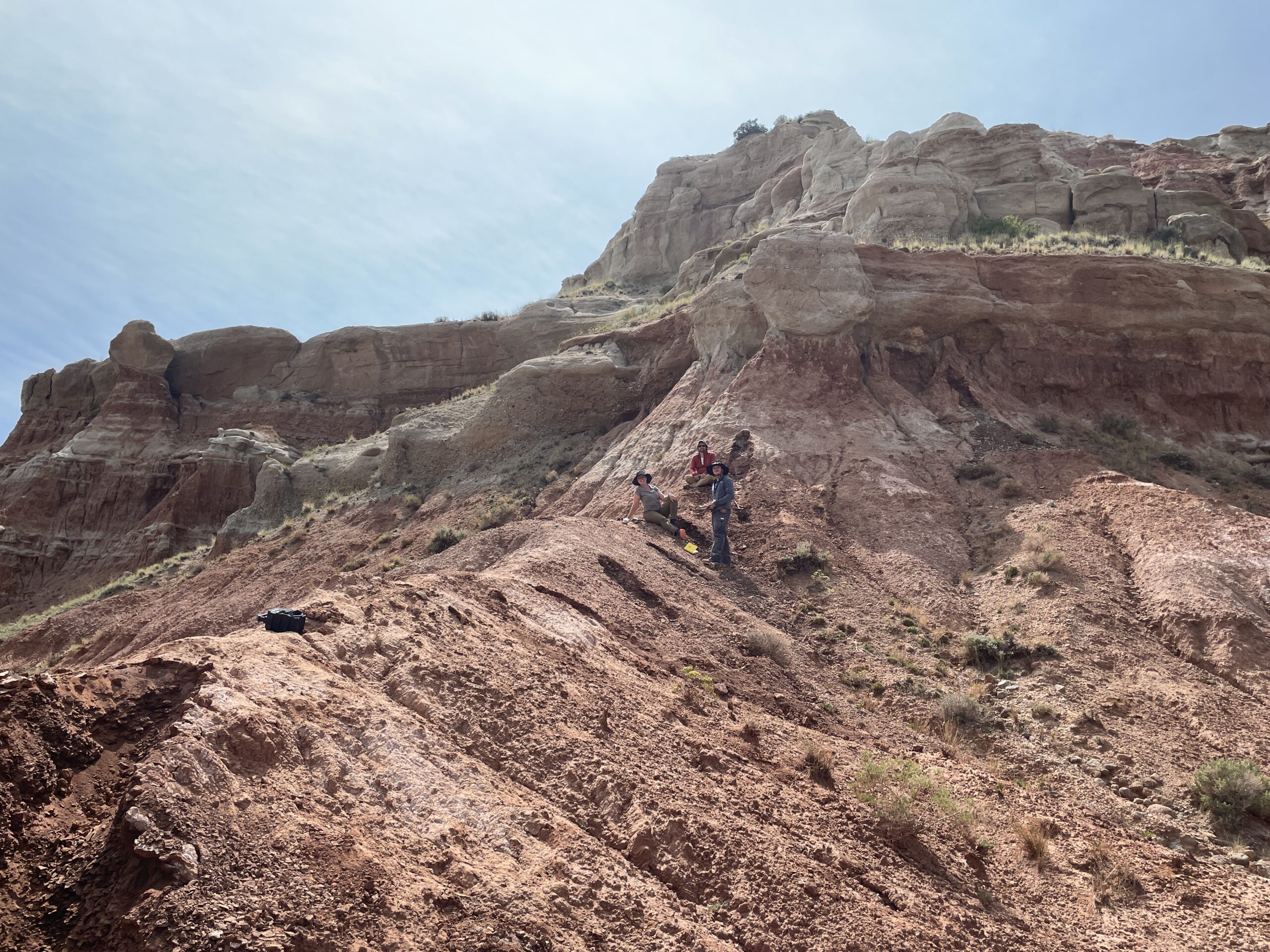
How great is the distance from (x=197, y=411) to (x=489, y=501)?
2195 cm

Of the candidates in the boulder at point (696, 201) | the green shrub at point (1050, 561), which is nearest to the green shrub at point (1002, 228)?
the green shrub at point (1050, 561)

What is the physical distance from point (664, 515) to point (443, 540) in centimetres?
607

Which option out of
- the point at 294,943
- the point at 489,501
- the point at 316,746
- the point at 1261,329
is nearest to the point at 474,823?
the point at 316,746

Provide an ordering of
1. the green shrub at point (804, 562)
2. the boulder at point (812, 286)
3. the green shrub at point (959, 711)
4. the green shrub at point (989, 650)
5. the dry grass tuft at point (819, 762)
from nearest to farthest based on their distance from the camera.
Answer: the dry grass tuft at point (819, 762)
the green shrub at point (959, 711)
the green shrub at point (989, 650)
the green shrub at point (804, 562)
the boulder at point (812, 286)

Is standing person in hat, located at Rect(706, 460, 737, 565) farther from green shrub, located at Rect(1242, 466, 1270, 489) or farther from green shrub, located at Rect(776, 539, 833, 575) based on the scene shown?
green shrub, located at Rect(1242, 466, 1270, 489)

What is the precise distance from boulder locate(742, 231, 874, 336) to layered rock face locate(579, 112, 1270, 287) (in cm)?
480

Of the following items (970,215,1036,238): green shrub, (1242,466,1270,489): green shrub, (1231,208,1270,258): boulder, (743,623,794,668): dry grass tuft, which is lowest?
(743,623,794,668): dry grass tuft

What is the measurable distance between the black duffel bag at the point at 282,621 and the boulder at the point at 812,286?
1410 centimetres

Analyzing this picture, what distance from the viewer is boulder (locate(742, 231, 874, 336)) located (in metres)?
18.2

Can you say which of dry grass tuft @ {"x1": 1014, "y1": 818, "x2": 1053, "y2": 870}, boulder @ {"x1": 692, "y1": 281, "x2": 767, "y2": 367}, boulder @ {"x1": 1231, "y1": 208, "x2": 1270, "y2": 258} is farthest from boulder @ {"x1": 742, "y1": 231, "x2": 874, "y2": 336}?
boulder @ {"x1": 1231, "y1": 208, "x2": 1270, "y2": 258}

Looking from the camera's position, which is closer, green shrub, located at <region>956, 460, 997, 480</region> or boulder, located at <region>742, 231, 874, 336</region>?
green shrub, located at <region>956, 460, 997, 480</region>

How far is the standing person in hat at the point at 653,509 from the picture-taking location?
14547 mm

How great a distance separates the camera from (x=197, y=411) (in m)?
35.9

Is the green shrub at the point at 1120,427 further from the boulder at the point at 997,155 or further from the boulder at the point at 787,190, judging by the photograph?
the boulder at the point at 787,190
